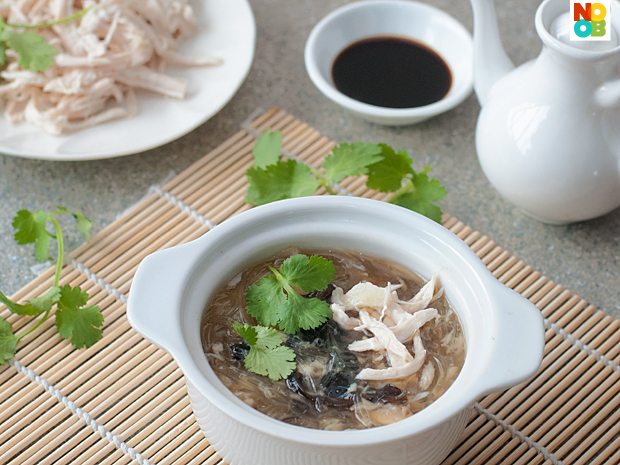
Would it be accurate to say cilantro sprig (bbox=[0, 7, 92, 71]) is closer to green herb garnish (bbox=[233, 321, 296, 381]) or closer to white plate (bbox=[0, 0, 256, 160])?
white plate (bbox=[0, 0, 256, 160])

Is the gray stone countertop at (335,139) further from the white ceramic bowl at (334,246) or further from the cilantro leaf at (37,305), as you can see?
the white ceramic bowl at (334,246)

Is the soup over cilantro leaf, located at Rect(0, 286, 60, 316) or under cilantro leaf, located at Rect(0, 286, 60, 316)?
over

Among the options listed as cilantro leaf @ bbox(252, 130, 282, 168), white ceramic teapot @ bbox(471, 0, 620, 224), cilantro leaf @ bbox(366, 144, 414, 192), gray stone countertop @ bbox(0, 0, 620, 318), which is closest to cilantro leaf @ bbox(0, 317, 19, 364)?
gray stone countertop @ bbox(0, 0, 620, 318)

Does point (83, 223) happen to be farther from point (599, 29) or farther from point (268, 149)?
point (599, 29)

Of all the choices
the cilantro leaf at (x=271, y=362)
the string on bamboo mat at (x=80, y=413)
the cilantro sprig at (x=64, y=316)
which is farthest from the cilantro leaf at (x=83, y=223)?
the cilantro leaf at (x=271, y=362)

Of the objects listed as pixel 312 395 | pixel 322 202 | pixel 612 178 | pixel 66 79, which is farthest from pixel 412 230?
pixel 66 79

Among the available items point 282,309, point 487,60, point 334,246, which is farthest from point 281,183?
point 487,60

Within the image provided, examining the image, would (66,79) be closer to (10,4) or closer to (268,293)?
(10,4)
